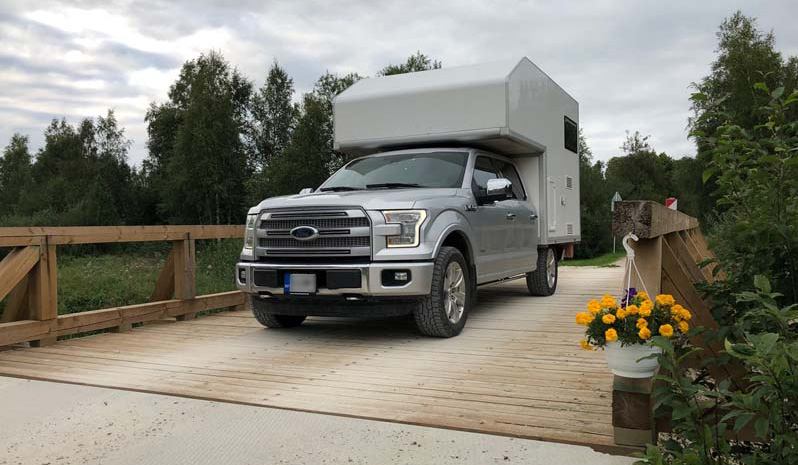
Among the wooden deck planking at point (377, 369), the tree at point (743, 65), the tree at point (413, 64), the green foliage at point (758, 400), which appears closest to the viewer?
the green foliage at point (758, 400)

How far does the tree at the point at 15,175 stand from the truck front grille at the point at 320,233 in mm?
55733

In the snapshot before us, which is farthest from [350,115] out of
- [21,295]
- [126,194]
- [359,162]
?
[126,194]

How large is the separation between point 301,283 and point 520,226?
11.1 ft

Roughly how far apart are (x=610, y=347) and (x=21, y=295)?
5432mm

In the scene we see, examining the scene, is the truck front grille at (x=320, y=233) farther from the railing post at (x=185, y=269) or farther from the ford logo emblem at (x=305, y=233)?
the railing post at (x=185, y=269)

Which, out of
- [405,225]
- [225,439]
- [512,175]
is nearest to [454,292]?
[405,225]

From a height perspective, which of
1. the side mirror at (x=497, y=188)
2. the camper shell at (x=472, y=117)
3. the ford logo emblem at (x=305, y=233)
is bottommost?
the ford logo emblem at (x=305, y=233)

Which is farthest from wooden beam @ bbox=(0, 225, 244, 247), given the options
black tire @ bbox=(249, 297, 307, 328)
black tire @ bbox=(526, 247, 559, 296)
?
black tire @ bbox=(526, 247, 559, 296)

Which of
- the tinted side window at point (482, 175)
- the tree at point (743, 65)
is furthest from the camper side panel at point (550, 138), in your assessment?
the tree at point (743, 65)

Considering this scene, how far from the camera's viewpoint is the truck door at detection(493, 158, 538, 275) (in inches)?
312

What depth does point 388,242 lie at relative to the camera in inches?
225

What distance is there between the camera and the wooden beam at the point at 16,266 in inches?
219

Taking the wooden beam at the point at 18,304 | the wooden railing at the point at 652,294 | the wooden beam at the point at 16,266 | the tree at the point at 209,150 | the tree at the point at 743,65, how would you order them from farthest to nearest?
the tree at the point at 209,150
the tree at the point at 743,65
the wooden beam at the point at 18,304
the wooden beam at the point at 16,266
the wooden railing at the point at 652,294

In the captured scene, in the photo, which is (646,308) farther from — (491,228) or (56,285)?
(56,285)
